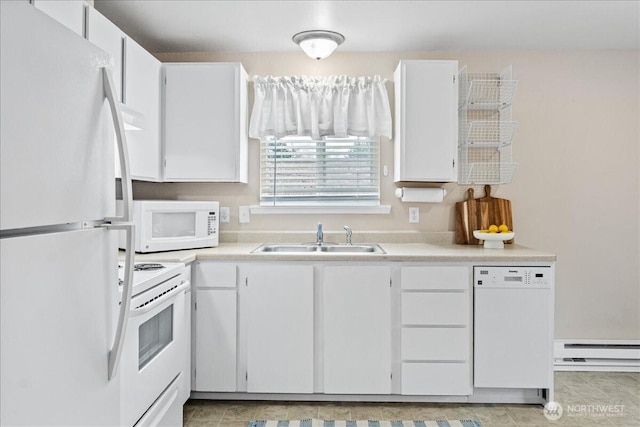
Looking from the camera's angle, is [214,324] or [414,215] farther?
[414,215]

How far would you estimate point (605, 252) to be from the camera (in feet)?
11.0

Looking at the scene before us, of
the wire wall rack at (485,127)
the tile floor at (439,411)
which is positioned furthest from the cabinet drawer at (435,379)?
the wire wall rack at (485,127)

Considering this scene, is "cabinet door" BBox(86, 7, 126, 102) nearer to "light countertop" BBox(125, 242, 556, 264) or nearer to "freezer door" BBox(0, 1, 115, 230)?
"light countertop" BBox(125, 242, 556, 264)

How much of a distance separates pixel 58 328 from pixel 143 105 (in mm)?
2140

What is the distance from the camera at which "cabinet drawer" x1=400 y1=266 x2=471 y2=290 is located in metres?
2.65

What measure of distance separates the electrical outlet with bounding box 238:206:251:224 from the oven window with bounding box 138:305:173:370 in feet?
4.16

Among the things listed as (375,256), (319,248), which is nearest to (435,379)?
(375,256)

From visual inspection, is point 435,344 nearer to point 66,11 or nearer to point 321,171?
point 321,171

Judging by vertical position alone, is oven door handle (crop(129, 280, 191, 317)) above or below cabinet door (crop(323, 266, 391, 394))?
above

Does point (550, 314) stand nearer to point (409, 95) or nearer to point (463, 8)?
point (409, 95)

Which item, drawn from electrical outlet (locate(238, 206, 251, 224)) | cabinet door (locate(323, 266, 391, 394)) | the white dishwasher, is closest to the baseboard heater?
the white dishwasher

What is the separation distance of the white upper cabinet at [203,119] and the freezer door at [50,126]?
1.93 m

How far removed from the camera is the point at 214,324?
2689mm

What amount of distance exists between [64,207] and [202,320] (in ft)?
6.19
